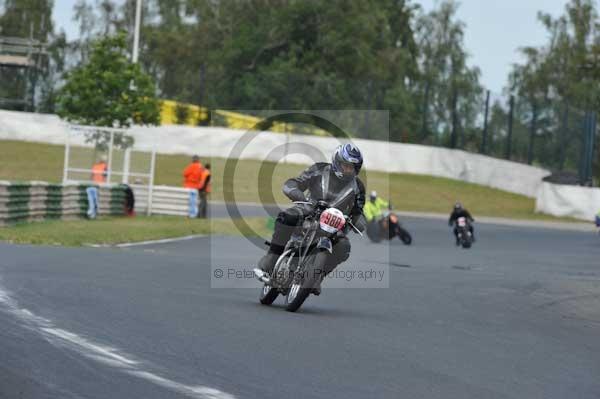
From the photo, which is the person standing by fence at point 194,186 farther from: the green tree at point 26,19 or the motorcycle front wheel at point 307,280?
the green tree at point 26,19

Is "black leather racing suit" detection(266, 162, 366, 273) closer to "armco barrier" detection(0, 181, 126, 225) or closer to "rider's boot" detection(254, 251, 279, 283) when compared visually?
"rider's boot" detection(254, 251, 279, 283)

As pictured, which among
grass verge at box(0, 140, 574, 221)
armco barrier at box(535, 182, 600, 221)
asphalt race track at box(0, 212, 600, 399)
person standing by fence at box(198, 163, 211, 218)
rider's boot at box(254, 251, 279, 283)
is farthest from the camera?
grass verge at box(0, 140, 574, 221)

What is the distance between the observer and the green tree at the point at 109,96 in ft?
122

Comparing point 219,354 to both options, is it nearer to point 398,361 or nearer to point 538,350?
point 398,361

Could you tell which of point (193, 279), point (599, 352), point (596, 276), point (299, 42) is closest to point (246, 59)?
point (299, 42)

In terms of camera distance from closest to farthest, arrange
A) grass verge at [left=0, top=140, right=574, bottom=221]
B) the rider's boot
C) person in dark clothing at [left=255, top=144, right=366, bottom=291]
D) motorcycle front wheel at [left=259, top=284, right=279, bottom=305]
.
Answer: person in dark clothing at [left=255, top=144, right=366, bottom=291], the rider's boot, motorcycle front wheel at [left=259, top=284, right=279, bottom=305], grass verge at [left=0, top=140, right=574, bottom=221]

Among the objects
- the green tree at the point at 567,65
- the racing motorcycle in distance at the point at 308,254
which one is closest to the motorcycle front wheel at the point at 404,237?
the racing motorcycle in distance at the point at 308,254

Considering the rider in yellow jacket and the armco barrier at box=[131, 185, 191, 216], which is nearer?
the rider in yellow jacket

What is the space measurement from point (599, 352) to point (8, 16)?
269 feet

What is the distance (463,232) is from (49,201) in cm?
1006

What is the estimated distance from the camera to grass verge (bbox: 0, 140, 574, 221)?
141 feet

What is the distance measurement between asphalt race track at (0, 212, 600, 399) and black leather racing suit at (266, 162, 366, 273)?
2.76ft

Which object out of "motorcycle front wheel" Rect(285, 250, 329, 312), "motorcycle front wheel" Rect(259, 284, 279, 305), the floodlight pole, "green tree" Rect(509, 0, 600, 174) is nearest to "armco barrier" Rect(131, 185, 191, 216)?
the floodlight pole

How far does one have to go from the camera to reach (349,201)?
1115 centimetres
